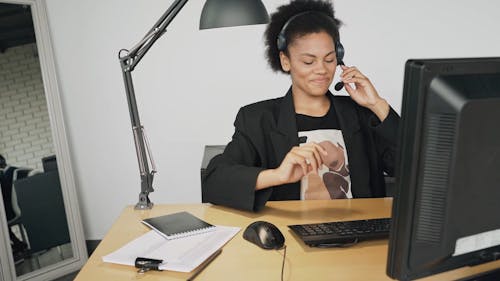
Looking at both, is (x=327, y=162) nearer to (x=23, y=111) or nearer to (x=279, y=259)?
(x=279, y=259)

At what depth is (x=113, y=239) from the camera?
3.84ft

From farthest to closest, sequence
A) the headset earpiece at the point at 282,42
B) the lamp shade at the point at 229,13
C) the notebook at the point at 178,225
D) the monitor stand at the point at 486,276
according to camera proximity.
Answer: the headset earpiece at the point at 282,42 → the lamp shade at the point at 229,13 → the notebook at the point at 178,225 → the monitor stand at the point at 486,276

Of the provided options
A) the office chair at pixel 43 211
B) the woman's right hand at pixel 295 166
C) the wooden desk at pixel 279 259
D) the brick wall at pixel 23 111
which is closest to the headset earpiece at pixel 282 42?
the woman's right hand at pixel 295 166

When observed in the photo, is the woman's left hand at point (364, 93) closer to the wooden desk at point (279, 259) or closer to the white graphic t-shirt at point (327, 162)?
the white graphic t-shirt at point (327, 162)

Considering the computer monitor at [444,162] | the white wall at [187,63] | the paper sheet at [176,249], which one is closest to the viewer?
the computer monitor at [444,162]

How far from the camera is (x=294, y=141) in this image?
5.16ft

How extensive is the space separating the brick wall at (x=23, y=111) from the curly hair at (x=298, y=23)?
4.85 feet

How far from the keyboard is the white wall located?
1.62 meters

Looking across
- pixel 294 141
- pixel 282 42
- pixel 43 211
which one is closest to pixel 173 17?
pixel 282 42

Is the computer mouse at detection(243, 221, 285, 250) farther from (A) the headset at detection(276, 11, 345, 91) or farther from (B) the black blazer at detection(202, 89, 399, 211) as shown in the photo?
(A) the headset at detection(276, 11, 345, 91)

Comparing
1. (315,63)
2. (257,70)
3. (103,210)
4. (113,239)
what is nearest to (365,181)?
(315,63)

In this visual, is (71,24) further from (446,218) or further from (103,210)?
(446,218)

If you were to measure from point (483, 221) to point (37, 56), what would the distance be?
100 inches

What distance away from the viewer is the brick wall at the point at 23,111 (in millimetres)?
2387
